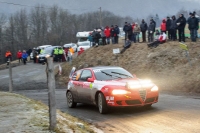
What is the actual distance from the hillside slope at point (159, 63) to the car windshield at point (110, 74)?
6.14 m

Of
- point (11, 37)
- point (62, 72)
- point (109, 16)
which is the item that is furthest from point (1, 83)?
point (109, 16)

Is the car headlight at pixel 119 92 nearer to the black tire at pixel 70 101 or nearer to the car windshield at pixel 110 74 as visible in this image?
the car windshield at pixel 110 74

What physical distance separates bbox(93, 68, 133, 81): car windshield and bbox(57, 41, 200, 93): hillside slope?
6.14m

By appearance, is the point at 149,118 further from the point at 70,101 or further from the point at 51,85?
the point at 70,101

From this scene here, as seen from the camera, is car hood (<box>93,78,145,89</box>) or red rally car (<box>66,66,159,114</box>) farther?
car hood (<box>93,78,145,89</box>)

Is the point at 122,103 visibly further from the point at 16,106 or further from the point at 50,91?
the point at 50,91

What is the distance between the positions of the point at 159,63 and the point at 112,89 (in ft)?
A: 44.3

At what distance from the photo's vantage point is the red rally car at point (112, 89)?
37.1 feet

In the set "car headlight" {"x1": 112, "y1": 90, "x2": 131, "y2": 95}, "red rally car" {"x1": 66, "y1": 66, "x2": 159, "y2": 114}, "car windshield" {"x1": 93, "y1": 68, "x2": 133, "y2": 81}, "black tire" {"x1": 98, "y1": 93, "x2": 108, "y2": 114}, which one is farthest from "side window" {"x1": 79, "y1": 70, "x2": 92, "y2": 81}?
"car headlight" {"x1": 112, "y1": 90, "x2": 131, "y2": 95}

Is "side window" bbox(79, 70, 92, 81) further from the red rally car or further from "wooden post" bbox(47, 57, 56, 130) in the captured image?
"wooden post" bbox(47, 57, 56, 130)

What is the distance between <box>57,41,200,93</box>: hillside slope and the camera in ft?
65.8

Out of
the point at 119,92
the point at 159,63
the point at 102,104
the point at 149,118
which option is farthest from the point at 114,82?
the point at 159,63

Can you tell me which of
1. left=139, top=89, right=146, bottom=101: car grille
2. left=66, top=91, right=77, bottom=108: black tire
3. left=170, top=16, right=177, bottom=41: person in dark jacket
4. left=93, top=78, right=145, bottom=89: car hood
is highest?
left=170, top=16, right=177, bottom=41: person in dark jacket

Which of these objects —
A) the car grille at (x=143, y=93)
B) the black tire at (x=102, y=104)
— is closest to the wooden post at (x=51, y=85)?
the black tire at (x=102, y=104)
